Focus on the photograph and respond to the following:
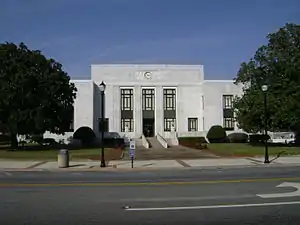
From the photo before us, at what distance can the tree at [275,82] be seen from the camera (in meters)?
41.4

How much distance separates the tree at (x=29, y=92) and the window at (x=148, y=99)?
2478cm

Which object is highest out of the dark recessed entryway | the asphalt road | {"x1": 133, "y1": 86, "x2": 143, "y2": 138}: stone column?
{"x1": 133, "y1": 86, "x2": 143, "y2": 138}: stone column

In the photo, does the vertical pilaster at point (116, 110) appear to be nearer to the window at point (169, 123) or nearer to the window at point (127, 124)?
the window at point (127, 124)

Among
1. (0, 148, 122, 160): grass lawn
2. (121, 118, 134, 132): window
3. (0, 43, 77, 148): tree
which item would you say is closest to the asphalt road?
(0, 148, 122, 160): grass lawn

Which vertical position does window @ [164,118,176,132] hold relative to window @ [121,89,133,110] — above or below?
below

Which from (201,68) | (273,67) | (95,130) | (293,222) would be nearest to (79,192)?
(293,222)

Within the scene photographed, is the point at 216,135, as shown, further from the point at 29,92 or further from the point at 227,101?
the point at 29,92

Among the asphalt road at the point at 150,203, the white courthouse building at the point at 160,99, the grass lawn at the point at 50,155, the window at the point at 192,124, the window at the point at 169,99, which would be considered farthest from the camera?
the window at the point at 169,99

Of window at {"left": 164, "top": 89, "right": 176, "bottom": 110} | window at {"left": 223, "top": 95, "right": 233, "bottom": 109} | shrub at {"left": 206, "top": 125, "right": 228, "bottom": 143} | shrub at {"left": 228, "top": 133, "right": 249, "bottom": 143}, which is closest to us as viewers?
shrub at {"left": 206, "top": 125, "right": 228, "bottom": 143}

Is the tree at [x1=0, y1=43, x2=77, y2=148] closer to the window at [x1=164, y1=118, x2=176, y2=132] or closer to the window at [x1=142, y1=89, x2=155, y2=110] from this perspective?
Result: the window at [x1=142, y1=89, x2=155, y2=110]

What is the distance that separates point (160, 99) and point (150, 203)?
58.7 meters

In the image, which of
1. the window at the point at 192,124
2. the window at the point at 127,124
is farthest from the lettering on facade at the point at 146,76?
the window at the point at 192,124

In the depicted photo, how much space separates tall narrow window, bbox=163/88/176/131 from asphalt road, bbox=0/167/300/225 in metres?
54.1

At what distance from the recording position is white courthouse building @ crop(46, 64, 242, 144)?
66.6m
